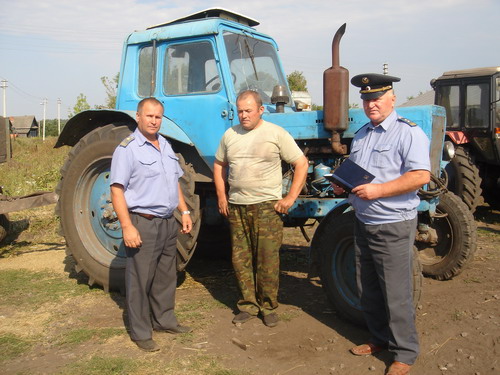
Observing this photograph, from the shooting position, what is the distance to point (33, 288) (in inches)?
201

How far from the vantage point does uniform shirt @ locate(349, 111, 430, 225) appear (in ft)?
10.4

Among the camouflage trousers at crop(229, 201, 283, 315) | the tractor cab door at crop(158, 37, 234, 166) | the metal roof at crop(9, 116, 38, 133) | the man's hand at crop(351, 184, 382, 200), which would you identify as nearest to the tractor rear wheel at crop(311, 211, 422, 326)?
the camouflage trousers at crop(229, 201, 283, 315)

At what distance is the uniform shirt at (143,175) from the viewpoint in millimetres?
3584

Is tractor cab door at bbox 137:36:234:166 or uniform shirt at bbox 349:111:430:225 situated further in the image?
tractor cab door at bbox 137:36:234:166

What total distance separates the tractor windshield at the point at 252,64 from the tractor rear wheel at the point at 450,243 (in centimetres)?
210

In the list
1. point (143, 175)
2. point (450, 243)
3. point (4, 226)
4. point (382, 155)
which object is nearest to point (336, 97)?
point (382, 155)

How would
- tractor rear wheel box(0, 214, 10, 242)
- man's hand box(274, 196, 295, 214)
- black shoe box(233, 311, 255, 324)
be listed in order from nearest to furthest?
man's hand box(274, 196, 295, 214)
black shoe box(233, 311, 255, 324)
tractor rear wheel box(0, 214, 10, 242)

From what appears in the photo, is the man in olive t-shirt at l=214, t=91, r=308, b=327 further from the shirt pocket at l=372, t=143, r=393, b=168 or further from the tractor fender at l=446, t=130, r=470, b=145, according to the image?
the tractor fender at l=446, t=130, r=470, b=145

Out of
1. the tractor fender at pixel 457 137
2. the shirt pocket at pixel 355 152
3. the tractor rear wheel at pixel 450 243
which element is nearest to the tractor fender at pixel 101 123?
the shirt pocket at pixel 355 152

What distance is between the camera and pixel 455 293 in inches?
189

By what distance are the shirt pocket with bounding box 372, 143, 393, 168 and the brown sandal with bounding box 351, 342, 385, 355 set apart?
1222 mm

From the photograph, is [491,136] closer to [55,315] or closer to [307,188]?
[307,188]

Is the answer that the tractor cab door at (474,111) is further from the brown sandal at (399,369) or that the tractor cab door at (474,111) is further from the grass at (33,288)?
the grass at (33,288)

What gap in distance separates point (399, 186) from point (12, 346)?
290cm
